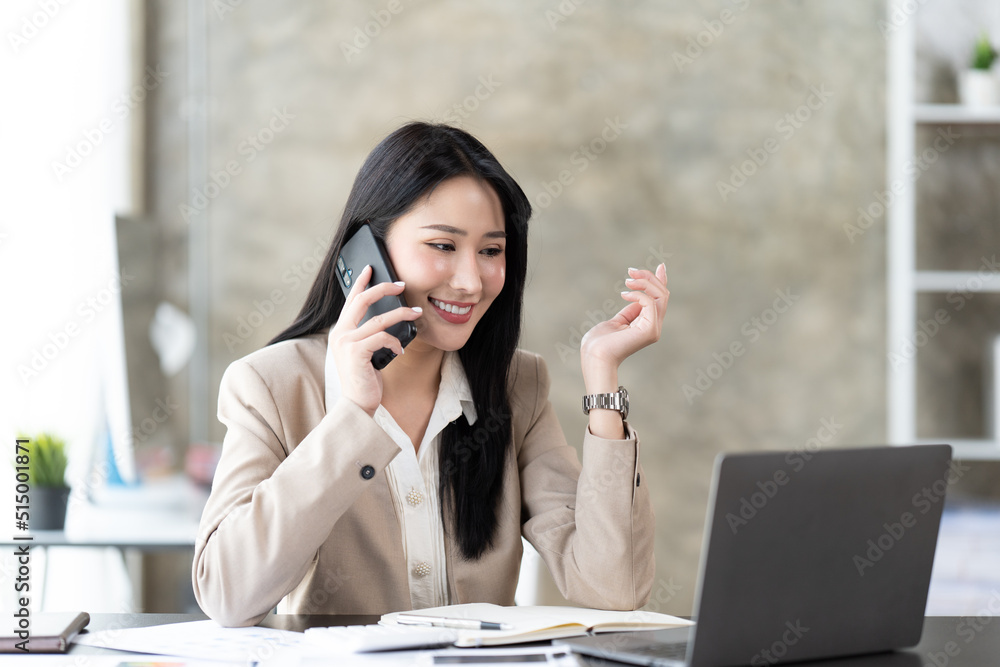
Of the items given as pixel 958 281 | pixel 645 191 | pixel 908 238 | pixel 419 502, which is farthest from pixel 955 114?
pixel 419 502

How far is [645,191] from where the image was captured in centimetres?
313

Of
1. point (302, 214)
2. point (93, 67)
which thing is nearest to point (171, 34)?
point (93, 67)

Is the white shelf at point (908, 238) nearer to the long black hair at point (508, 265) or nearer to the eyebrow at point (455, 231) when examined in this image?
the long black hair at point (508, 265)

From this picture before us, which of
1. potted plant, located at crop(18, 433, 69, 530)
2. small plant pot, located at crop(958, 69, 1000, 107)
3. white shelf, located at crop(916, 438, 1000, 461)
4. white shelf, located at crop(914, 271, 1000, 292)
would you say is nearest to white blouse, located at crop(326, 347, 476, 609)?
potted plant, located at crop(18, 433, 69, 530)

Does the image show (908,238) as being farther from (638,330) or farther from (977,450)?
(638,330)

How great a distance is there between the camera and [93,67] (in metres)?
2.80

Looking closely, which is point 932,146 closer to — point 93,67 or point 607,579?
point 607,579

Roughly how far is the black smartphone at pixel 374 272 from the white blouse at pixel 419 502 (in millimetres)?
118

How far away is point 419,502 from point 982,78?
2.42m

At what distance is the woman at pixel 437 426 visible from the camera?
1.33 m

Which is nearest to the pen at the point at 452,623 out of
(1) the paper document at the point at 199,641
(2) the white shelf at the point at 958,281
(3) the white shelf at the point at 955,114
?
(1) the paper document at the point at 199,641

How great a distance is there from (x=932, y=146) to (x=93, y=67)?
278 cm

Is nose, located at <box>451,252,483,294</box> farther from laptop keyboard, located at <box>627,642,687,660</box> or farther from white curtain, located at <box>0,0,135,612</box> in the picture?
white curtain, located at <box>0,0,135,612</box>

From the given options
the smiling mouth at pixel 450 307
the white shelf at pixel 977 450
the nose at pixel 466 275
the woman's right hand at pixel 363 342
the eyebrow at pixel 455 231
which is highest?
the eyebrow at pixel 455 231
